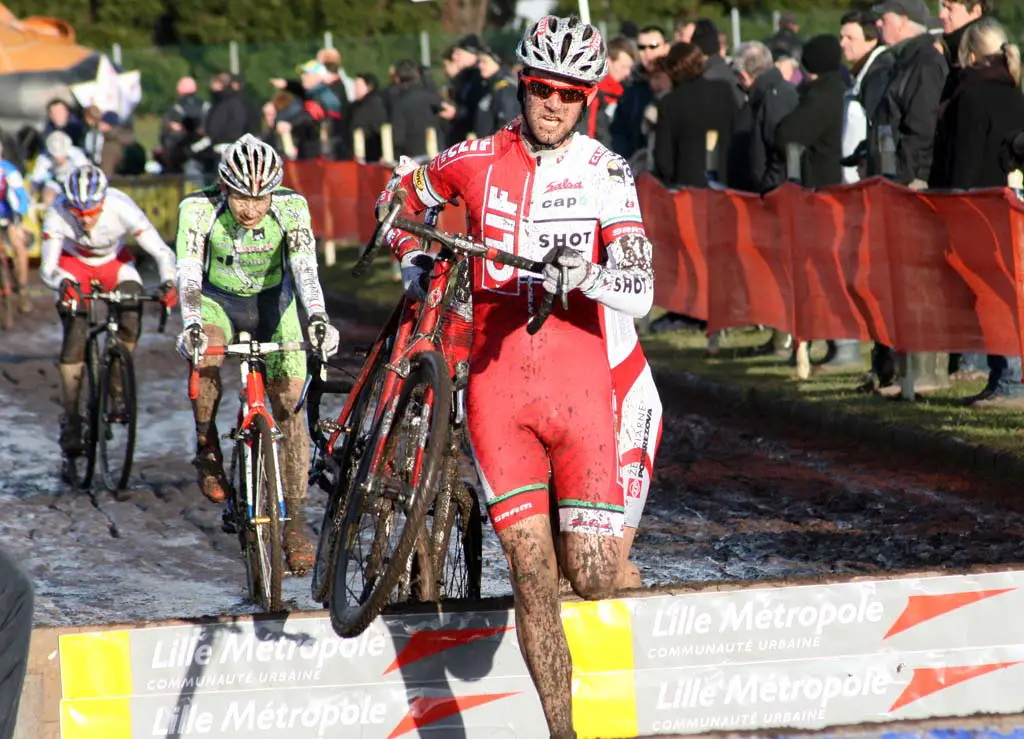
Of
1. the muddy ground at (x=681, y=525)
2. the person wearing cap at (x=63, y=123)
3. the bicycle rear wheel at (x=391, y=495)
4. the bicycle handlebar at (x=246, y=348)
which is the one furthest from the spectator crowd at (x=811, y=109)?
the person wearing cap at (x=63, y=123)

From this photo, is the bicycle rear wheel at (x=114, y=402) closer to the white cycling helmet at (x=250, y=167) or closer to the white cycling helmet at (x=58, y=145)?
the white cycling helmet at (x=250, y=167)

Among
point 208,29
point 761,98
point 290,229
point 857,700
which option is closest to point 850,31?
point 761,98

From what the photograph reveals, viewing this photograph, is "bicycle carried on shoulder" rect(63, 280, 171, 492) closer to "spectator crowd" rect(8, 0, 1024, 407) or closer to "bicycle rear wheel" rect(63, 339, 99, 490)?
"bicycle rear wheel" rect(63, 339, 99, 490)

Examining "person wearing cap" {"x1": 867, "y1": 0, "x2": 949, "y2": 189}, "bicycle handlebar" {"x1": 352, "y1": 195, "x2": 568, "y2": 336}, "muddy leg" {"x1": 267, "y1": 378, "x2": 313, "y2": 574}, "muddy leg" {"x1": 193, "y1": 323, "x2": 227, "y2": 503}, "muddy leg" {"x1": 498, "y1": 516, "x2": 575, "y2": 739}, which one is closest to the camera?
"bicycle handlebar" {"x1": 352, "y1": 195, "x2": 568, "y2": 336}

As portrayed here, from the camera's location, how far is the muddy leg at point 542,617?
6.16 metres

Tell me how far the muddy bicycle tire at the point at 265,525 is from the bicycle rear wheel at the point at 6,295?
1431 cm

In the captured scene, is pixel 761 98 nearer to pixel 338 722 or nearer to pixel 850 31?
pixel 850 31

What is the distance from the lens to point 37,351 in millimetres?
20297

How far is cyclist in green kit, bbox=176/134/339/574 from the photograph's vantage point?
29.8ft

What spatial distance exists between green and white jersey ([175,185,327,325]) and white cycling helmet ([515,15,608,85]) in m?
3.04

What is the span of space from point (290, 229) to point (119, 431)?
6.03 meters

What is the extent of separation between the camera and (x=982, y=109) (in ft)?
38.6

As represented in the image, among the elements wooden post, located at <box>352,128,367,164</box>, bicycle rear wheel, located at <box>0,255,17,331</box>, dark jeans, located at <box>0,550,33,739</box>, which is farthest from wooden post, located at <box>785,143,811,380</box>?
wooden post, located at <box>352,128,367,164</box>

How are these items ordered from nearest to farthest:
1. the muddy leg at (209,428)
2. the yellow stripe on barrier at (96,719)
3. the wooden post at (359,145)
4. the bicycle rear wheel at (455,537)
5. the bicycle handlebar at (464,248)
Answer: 1. the bicycle handlebar at (464,248)
2. the yellow stripe on barrier at (96,719)
3. the bicycle rear wheel at (455,537)
4. the muddy leg at (209,428)
5. the wooden post at (359,145)
